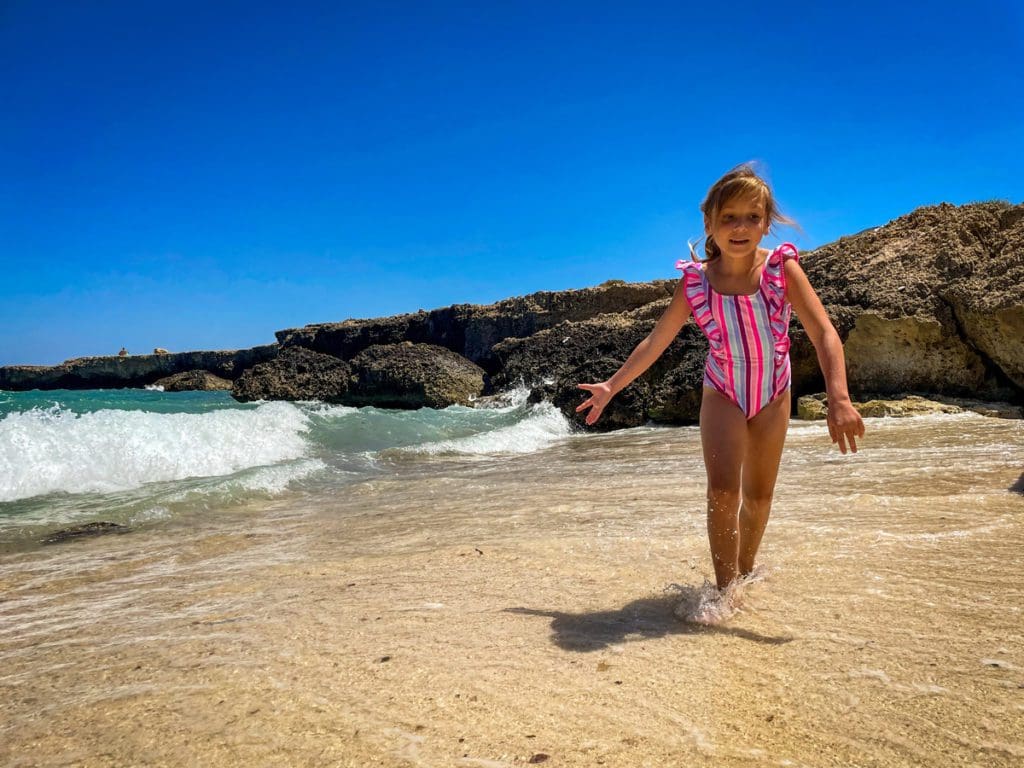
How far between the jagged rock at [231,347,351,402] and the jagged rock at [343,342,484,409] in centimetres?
99

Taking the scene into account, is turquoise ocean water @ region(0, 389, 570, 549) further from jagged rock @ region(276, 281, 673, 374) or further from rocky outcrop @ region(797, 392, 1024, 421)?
jagged rock @ region(276, 281, 673, 374)

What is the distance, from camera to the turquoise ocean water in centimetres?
537

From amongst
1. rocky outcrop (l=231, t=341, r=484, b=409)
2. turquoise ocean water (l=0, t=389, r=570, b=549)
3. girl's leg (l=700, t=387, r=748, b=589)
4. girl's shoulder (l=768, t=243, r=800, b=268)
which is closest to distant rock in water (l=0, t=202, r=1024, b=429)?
turquoise ocean water (l=0, t=389, r=570, b=549)

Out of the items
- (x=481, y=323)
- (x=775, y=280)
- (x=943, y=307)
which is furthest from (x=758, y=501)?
(x=481, y=323)

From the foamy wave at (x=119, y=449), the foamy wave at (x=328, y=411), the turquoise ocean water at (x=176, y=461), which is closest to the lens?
the turquoise ocean water at (x=176, y=461)

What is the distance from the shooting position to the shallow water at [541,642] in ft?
4.85

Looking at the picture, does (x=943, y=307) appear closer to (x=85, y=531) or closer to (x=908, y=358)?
(x=908, y=358)

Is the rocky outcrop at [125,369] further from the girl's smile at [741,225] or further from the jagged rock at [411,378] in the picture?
the girl's smile at [741,225]

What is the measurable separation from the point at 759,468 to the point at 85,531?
4573mm

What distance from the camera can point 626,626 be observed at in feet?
7.02

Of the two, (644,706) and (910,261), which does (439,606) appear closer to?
(644,706)

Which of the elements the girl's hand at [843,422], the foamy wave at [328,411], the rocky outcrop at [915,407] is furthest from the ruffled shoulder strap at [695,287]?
the foamy wave at [328,411]

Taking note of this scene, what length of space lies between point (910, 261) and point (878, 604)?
9.44 m

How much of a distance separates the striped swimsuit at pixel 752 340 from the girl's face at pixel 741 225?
104 mm
